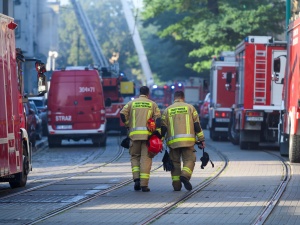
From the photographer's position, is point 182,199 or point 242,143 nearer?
point 182,199

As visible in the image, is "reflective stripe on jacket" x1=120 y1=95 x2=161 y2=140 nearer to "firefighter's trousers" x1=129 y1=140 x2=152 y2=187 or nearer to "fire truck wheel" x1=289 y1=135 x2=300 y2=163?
"firefighter's trousers" x1=129 y1=140 x2=152 y2=187

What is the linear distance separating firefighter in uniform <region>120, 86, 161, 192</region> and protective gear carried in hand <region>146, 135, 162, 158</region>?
0.39ft

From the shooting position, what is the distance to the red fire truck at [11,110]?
15258 millimetres

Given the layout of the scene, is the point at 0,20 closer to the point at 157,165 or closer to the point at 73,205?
the point at 73,205


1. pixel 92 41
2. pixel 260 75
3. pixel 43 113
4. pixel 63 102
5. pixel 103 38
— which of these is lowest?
pixel 43 113

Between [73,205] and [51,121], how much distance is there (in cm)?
1858

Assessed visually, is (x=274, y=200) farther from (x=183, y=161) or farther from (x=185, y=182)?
(x=183, y=161)

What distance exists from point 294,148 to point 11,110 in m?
9.09

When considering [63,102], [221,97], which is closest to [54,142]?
[63,102]

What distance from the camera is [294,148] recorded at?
22969 millimetres

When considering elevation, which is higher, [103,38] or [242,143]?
[103,38]

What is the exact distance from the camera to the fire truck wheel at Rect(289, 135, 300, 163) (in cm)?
2281

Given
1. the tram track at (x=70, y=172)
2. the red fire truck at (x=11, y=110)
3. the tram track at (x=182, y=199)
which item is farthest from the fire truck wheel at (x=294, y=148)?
the red fire truck at (x=11, y=110)

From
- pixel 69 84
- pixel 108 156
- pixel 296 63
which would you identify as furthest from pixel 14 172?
pixel 69 84
